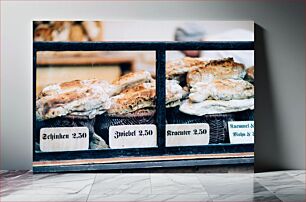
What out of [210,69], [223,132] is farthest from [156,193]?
[210,69]

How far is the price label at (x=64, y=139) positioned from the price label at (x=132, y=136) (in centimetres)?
19

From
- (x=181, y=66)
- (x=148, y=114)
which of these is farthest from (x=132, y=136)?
(x=181, y=66)

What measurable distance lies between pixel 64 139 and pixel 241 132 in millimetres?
1263

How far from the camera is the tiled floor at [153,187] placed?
2.74 metres

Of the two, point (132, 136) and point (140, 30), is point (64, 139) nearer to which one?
point (132, 136)

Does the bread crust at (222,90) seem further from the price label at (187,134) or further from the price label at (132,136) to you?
the price label at (132,136)

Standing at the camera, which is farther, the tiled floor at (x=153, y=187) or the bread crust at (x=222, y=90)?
the bread crust at (x=222, y=90)

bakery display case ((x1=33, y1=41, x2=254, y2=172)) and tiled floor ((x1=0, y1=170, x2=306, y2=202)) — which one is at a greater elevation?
bakery display case ((x1=33, y1=41, x2=254, y2=172))

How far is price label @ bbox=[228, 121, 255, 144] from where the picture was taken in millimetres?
3432

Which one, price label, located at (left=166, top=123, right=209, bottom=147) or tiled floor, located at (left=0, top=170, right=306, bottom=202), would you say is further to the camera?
price label, located at (left=166, top=123, right=209, bottom=147)

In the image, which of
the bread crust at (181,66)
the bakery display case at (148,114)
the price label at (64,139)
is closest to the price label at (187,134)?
the bakery display case at (148,114)

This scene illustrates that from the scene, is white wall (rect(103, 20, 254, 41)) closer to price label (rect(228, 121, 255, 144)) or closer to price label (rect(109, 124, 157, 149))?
price label (rect(109, 124, 157, 149))

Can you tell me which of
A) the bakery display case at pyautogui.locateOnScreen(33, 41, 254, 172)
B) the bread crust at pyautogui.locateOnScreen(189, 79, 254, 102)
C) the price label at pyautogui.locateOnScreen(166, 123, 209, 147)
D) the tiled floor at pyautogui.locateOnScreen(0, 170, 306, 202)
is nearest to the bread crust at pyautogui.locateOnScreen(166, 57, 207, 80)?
the bakery display case at pyautogui.locateOnScreen(33, 41, 254, 172)

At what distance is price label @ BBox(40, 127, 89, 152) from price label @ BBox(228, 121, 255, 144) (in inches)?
40.8
